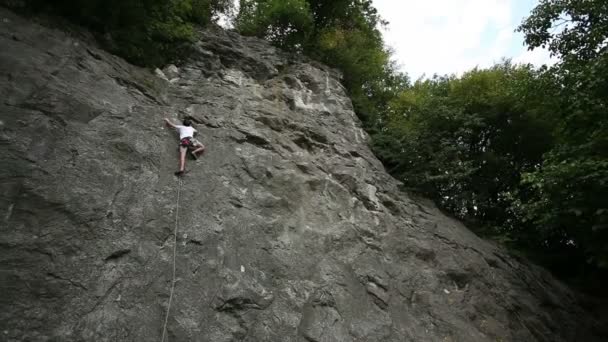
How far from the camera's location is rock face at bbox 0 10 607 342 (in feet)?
15.4

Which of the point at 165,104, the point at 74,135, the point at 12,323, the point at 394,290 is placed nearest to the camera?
the point at 12,323

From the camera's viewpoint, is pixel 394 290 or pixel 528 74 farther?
pixel 528 74

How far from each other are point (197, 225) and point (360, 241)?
4.05 meters

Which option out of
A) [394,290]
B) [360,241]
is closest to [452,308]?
[394,290]

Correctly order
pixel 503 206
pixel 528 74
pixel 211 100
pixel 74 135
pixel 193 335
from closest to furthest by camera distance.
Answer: pixel 193 335, pixel 74 135, pixel 211 100, pixel 528 74, pixel 503 206

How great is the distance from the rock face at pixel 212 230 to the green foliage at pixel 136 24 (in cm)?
75

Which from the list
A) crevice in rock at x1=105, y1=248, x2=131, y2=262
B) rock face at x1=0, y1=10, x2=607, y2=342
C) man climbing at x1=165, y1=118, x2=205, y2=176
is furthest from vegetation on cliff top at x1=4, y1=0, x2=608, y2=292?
crevice in rock at x1=105, y1=248, x2=131, y2=262

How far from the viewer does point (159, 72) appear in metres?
10.4

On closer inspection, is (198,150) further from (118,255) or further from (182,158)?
(118,255)

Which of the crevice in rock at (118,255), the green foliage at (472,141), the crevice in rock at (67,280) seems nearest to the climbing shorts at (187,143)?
the crevice in rock at (118,255)

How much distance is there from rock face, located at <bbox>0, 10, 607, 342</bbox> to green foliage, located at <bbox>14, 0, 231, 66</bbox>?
0.75 metres

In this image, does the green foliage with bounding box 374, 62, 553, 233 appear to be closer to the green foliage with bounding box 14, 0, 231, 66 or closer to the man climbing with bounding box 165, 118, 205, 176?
the man climbing with bounding box 165, 118, 205, 176

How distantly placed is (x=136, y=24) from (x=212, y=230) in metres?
7.31

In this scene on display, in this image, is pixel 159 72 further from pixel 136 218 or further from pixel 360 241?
pixel 360 241
